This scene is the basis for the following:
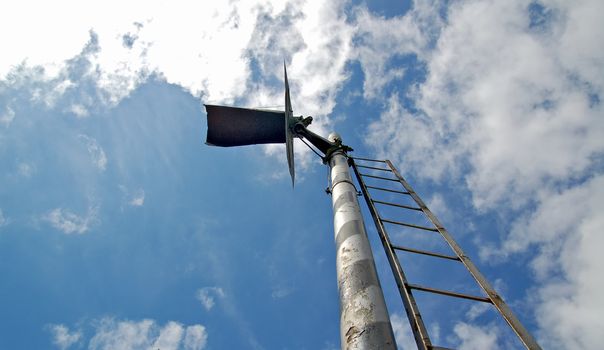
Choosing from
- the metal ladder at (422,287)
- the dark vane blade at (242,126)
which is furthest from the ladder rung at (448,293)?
the dark vane blade at (242,126)

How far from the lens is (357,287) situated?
4.44 metres

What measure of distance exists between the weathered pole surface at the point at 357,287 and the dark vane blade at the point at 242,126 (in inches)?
205

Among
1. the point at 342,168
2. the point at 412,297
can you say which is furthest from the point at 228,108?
the point at 412,297

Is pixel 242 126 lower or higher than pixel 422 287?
higher

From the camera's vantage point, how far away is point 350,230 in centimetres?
576

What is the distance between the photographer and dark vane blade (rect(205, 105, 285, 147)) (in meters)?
11.3

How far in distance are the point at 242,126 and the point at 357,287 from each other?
8.07 m

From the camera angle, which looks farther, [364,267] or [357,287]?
[364,267]

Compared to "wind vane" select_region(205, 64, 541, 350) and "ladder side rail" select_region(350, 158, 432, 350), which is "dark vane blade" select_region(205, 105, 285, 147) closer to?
"wind vane" select_region(205, 64, 541, 350)

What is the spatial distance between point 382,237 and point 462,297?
178 centimetres

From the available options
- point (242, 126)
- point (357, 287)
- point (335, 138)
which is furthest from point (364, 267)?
point (242, 126)

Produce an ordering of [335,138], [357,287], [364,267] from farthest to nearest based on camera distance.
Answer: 1. [335,138]
2. [364,267]
3. [357,287]

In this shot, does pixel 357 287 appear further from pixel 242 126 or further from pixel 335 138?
pixel 242 126

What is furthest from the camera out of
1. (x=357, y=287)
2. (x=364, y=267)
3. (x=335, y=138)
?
(x=335, y=138)
